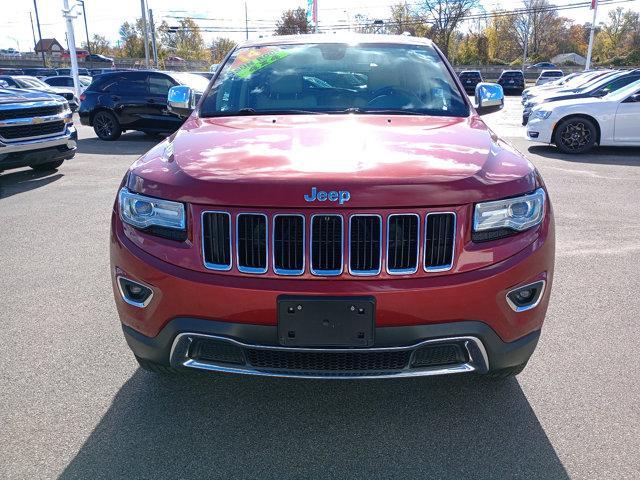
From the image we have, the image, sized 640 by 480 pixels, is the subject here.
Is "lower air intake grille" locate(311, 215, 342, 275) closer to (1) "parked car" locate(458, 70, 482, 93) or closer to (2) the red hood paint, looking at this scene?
(2) the red hood paint

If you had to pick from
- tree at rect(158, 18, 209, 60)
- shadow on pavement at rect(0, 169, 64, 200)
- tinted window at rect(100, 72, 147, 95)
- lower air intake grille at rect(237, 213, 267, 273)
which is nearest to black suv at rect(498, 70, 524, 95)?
tinted window at rect(100, 72, 147, 95)

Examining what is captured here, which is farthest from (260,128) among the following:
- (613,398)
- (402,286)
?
(613,398)

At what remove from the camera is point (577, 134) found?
10.8 metres

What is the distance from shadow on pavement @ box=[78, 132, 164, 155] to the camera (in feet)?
38.5

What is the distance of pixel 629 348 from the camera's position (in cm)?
325

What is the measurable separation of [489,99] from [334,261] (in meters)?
2.75

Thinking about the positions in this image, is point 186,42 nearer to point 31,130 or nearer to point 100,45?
point 100,45

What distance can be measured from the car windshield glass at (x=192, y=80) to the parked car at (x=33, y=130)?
4.40m

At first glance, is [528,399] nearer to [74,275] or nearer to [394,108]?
[394,108]

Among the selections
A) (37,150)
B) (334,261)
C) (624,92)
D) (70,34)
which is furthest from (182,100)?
(70,34)

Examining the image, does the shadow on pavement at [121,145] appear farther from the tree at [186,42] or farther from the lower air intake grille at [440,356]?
the tree at [186,42]

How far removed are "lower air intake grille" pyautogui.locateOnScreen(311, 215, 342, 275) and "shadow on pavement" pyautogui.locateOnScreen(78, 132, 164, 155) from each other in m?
10.1

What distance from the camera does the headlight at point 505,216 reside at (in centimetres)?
219

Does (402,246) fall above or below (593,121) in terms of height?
above
